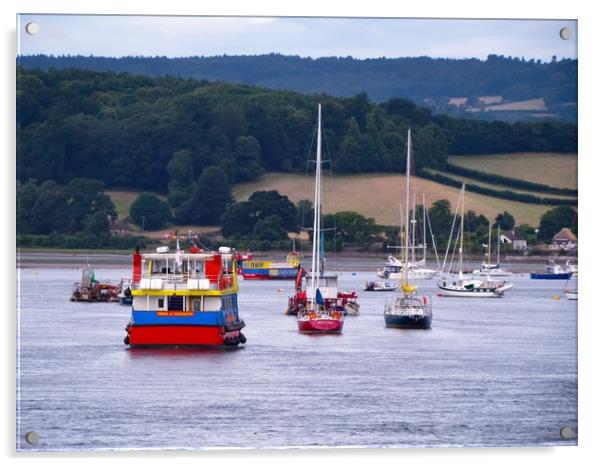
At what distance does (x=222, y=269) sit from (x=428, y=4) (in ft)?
48.6

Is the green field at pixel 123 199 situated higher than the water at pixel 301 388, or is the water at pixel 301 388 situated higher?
the green field at pixel 123 199

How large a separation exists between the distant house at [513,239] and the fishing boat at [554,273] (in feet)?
8.75

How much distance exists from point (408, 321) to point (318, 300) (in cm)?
317

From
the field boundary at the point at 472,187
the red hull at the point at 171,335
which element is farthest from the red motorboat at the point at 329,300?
the field boundary at the point at 472,187

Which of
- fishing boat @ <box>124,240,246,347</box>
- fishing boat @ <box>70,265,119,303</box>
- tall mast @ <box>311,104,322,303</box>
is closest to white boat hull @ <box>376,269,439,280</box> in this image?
fishing boat @ <box>70,265,119,303</box>

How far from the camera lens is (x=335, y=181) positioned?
82875mm

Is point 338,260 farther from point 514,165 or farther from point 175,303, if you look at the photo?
point 175,303

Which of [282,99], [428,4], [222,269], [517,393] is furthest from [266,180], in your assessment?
[428,4]

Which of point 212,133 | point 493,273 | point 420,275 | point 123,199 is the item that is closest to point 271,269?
point 420,275

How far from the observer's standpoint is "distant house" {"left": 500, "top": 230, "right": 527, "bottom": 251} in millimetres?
84000

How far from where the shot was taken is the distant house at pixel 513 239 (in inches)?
3307

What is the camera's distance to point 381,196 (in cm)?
8131

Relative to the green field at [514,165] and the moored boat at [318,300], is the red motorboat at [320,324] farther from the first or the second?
the green field at [514,165]

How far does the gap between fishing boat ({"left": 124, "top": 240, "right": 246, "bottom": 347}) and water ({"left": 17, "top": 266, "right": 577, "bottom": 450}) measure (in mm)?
376
